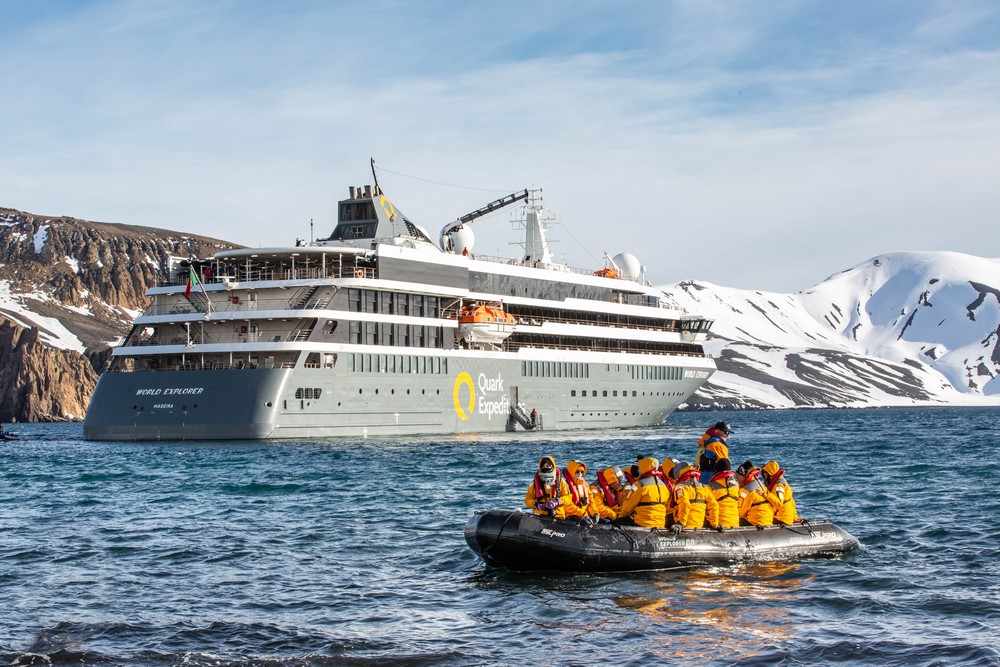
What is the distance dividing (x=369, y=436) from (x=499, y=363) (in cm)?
1159

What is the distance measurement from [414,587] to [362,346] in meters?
38.3

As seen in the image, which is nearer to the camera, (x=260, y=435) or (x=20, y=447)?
(x=260, y=435)

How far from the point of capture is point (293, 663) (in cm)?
1505

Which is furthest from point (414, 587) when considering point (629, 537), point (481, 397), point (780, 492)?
point (481, 397)

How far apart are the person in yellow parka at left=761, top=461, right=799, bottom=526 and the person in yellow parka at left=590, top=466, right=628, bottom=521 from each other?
2853mm

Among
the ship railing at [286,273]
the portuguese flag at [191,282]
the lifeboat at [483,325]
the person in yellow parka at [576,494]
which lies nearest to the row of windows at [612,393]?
the lifeboat at [483,325]

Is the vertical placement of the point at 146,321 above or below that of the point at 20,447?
above

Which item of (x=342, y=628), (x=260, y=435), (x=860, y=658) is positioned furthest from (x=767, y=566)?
(x=260, y=435)

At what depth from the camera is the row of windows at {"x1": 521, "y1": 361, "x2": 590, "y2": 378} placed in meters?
68.1

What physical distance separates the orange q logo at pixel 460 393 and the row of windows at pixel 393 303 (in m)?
3.58

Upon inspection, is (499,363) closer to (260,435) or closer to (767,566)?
(260,435)

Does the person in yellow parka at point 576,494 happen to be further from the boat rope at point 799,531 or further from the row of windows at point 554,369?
the row of windows at point 554,369

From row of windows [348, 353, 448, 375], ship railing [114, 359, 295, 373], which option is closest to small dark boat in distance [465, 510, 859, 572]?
ship railing [114, 359, 295, 373]

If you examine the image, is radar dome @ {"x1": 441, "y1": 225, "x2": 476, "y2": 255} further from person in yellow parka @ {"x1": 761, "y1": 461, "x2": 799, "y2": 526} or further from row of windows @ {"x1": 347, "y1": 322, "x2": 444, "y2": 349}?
person in yellow parka @ {"x1": 761, "y1": 461, "x2": 799, "y2": 526}
